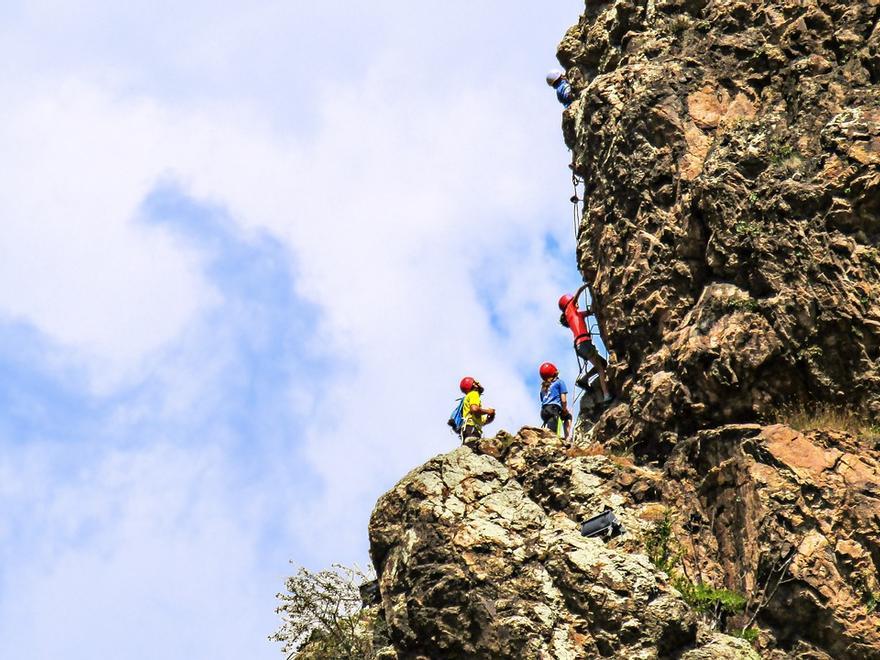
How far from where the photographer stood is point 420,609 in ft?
65.2

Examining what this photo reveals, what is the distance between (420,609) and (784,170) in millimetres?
9595

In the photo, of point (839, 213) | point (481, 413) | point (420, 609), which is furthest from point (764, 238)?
point (420, 609)

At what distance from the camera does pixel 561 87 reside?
2959 cm

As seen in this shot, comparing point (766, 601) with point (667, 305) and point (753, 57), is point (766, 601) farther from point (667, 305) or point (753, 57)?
point (753, 57)

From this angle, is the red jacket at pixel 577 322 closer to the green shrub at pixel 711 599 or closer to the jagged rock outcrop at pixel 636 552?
the jagged rock outcrop at pixel 636 552

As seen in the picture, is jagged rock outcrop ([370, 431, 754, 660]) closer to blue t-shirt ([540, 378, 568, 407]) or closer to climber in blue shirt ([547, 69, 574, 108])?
blue t-shirt ([540, 378, 568, 407])

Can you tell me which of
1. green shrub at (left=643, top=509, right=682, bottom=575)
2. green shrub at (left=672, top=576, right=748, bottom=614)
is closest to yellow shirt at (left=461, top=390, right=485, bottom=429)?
green shrub at (left=643, top=509, right=682, bottom=575)

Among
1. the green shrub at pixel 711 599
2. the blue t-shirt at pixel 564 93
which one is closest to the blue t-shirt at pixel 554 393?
the green shrub at pixel 711 599

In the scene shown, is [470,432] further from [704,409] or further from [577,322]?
[704,409]

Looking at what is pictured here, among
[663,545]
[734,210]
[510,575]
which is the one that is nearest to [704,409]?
[663,545]

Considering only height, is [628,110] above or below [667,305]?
above

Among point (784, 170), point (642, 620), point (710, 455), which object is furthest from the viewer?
point (784, 170)

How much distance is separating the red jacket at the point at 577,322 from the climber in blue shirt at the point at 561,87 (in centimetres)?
505

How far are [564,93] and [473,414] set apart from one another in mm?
8219
